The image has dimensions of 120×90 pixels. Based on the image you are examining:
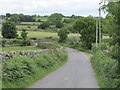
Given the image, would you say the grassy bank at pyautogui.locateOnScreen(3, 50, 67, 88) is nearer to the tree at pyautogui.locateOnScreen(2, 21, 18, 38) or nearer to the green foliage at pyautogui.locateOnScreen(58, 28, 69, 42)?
the tree at pyautogui.locateOnScreen(2, 21, 18, 38)

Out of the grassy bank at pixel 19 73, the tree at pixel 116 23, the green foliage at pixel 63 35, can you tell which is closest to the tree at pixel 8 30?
the green foliage at pixel 63 35

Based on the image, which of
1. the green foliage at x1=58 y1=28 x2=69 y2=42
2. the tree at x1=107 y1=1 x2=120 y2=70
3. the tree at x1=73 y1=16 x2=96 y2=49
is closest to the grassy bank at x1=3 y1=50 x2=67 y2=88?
the tree at x1=107 y1=1 x2=120 y2=70

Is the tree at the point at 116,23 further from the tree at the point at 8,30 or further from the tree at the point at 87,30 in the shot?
the tree at the point at 8,30

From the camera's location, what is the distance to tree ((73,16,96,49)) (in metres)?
89.3

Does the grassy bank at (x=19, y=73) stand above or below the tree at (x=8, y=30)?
above

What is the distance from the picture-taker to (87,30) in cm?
9094

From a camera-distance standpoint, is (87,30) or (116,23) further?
(87,30)

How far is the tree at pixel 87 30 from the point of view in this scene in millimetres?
89312

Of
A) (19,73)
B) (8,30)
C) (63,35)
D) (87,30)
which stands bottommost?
(63,35)

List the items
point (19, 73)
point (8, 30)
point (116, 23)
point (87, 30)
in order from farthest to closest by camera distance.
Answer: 1. point (8, 30)
2. point (87, 30)
3. point (19, 73)
4. point (116, 23)

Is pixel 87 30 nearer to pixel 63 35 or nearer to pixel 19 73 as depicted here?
pixel 63 35

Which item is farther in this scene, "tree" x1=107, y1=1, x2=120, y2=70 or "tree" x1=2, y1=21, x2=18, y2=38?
"tree" x1=2, y1=21, x2=18, y2=38

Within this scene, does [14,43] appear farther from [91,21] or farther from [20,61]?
[20,61]

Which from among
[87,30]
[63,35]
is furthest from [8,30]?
[63,35]
